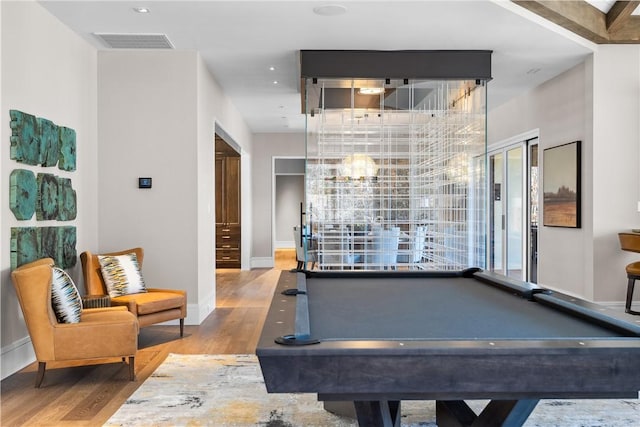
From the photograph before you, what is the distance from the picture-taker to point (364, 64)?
530 cm

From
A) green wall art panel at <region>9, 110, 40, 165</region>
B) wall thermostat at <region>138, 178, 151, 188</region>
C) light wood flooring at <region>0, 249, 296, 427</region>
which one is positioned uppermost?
green wall art panel at <region>9, 110, 40, 165</region>

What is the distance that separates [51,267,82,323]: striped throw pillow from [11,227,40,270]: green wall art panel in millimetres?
357

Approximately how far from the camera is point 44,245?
3994mm

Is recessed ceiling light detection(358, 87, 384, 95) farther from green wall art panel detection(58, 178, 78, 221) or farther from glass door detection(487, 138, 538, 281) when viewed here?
green wall art panel detection(58, 178, 78, 221)

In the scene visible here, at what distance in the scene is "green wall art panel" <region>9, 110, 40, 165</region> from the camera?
360 cm

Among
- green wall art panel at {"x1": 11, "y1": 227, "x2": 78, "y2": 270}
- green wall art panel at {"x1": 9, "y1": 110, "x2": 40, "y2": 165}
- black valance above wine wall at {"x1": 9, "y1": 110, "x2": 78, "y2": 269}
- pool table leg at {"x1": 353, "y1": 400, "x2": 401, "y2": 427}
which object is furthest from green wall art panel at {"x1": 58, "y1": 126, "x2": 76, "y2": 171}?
pool table leg at {"x1": 353, "y1": 400, "x2": 401, "y2": 427}

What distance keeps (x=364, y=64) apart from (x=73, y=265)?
3350mm

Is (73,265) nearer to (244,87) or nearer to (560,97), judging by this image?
(244,87)

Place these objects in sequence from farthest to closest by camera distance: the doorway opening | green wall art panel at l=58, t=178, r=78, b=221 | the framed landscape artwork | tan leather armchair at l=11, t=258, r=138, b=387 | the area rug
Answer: the doorway opening, the framed landscape artwork, green wall art panel at l=58, t=178, r=78, b=221, tan leather armchair at l=11, t=258, r=138, b=387, the area rug

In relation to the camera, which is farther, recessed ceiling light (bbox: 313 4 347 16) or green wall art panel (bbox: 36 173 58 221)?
recessed ceiling light (bbox: 313 4 347 16)

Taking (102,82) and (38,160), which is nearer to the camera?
(38,160)

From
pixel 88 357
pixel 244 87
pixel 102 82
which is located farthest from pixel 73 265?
pixel 244 87

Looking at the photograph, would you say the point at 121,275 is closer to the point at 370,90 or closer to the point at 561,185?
the point at 370,90

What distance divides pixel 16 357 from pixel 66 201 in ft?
4.33
